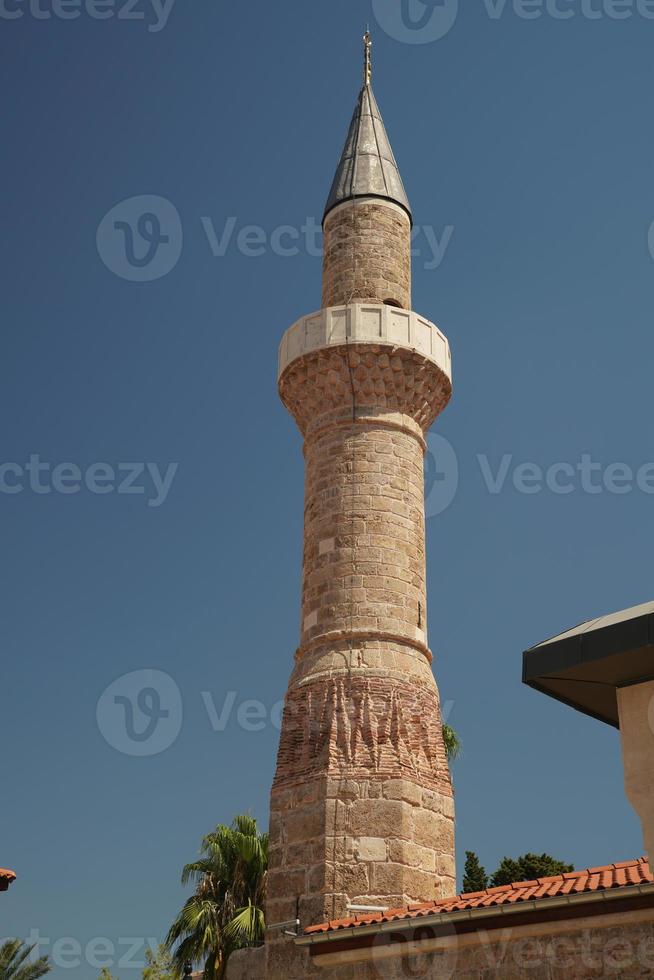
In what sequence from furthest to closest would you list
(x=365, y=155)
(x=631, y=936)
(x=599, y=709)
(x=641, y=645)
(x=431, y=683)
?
(x=365, y=155), (x=431, y=683), (x=631, y=936), (x=599, y=709), (x=641, y=645)

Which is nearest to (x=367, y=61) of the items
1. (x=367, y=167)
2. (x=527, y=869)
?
(x=367, y=167)

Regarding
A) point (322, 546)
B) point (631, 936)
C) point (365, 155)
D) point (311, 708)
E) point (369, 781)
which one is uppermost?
point (365, 155)

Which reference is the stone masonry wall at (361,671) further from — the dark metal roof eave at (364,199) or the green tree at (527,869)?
the green tree at (527,869)

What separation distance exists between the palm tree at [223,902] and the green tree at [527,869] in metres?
7.10

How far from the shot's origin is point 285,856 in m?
13.5

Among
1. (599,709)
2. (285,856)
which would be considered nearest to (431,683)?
(285,856)

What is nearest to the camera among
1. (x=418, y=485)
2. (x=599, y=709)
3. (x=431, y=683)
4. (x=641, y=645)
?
(x=641, y=645)

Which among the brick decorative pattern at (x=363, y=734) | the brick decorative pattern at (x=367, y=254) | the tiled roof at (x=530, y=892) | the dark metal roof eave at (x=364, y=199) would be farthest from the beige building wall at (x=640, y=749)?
the dark metal roof eave at (x=364, y=199)

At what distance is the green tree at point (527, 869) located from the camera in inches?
934

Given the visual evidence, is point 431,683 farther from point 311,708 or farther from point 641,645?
point 641,645

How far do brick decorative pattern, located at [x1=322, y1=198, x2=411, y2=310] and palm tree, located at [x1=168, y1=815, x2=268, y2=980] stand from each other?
8890mm

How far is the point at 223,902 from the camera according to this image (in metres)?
18.5

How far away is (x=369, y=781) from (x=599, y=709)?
669 cm

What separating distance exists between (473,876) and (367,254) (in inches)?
535
